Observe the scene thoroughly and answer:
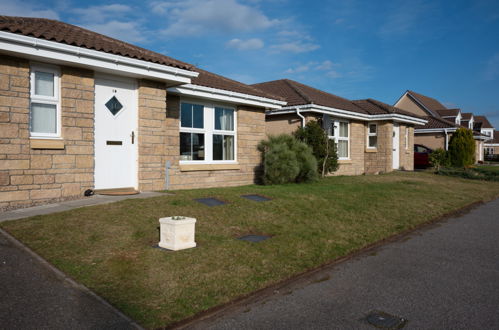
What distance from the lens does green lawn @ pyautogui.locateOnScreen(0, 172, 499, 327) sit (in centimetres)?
431

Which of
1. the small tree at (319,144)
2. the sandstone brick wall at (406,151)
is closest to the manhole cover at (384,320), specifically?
the small tree at (319,144)

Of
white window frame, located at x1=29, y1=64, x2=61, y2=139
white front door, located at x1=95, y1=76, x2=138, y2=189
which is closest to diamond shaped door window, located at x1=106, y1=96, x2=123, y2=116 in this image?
white front door, located at x1=95, y1=76, x2=138, y2=189

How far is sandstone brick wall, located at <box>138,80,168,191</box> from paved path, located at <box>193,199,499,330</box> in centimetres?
594

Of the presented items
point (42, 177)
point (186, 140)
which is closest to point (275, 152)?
point (186, 140)

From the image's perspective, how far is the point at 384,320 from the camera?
12.5 ft

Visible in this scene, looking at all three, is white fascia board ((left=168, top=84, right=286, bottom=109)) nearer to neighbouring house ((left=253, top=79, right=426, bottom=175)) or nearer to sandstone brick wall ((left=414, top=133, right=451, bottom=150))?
neighbouring house ((left=253, top=79, right=426, bottom=175))

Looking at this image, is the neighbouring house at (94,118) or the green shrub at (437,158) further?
the green shrub at (437,158)

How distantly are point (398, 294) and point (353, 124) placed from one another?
16.5 meters

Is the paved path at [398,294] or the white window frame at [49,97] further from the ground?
the white window frame at [49,97]

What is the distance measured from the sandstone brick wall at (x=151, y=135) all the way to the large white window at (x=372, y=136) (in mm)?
14752

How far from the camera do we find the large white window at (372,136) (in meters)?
21.8

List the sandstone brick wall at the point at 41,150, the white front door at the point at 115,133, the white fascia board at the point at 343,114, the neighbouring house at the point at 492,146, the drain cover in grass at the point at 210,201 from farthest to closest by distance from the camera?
the neighbouring house at the point at 492,146 < the white fascia board at the point at 343,114 < the white front door at the point at 115,133 < the drain cover in grass at the point at 210,201 < the sandstone brick wall at the point at 41,150

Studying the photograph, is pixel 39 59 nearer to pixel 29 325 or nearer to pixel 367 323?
pixel 29 325

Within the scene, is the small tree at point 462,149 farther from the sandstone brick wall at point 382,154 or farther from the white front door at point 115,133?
the white front door at point 115,133
